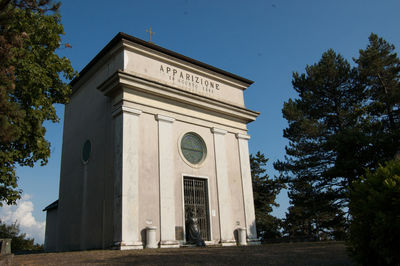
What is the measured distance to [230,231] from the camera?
1655cm

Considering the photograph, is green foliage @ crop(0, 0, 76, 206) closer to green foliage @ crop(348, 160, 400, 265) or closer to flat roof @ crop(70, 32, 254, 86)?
flat roof @ crop(70, 32, 254, 86)

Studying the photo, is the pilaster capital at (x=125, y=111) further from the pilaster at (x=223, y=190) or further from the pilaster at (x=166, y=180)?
the pilaster at (x=223, y=190)

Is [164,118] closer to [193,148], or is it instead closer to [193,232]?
[193,148]

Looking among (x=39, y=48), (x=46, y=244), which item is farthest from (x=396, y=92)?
(x=46, y=244)

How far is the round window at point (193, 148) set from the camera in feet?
54.2

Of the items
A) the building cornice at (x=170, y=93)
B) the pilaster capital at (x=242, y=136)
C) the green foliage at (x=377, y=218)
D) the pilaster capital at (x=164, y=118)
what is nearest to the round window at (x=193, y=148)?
the pilaster capital at (x=164, y=118)

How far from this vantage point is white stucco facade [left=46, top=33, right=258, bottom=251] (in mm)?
14156

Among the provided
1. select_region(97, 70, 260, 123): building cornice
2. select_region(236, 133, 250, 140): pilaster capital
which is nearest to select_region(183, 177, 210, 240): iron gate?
select_region(236, 133, 250, 140): pilaster capital

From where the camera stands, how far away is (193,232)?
49.5 ft

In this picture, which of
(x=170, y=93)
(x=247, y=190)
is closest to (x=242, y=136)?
(x=247, y=190)

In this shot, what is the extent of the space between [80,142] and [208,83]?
25.4ft

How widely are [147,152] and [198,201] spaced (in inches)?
139

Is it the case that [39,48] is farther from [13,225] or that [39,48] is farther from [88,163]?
Answer: [13,225]

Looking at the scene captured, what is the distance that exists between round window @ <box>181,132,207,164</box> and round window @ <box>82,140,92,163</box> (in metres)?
4.82
